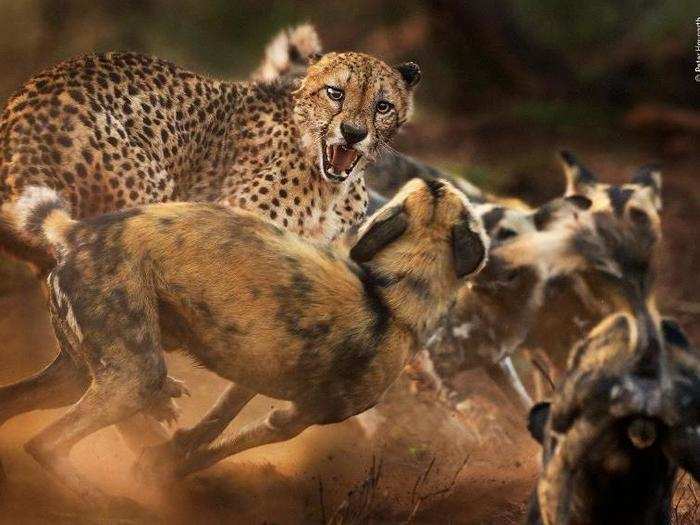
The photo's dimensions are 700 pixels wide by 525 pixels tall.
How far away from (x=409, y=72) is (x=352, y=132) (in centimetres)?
46

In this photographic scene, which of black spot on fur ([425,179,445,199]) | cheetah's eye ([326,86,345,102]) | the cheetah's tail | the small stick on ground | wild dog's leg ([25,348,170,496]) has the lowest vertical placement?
the small stick on ground

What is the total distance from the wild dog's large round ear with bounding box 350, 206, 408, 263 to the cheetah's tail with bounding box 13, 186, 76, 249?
3.33ft

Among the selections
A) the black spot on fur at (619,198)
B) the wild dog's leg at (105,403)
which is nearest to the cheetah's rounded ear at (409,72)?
the black spot on fur at (619,198)

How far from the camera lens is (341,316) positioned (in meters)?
4.07

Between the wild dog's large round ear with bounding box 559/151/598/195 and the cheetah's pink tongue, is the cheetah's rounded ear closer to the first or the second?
the cheetah's pink tongue

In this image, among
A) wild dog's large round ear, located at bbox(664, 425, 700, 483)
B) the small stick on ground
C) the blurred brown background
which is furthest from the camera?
the blurred brown background

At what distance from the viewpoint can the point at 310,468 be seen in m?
4.86

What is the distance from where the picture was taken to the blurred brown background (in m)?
7.75

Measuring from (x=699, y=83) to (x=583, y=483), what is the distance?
22.2ft

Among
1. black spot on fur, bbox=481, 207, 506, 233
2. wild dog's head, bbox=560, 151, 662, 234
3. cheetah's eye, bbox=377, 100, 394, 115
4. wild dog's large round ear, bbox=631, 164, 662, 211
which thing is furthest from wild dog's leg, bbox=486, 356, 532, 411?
cheetah's eye, bbox=377, 100, 394, 115

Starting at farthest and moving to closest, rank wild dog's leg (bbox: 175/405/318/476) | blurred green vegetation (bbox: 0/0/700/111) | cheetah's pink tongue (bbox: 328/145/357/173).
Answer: blurred green vegetation (bbox: 0/0/700/111)
cheetah's pink tongue (bbox: 328/145/357/173)
wild dog's leg (bbox: 175/405/318/476)

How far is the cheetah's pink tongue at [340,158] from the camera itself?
4.91 m

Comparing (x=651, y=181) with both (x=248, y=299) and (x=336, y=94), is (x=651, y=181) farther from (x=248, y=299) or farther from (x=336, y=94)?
(x=248, y=299)

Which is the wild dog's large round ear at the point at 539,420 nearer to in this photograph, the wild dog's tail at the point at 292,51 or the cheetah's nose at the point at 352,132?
the cheetah's nose at the point at 352,132
